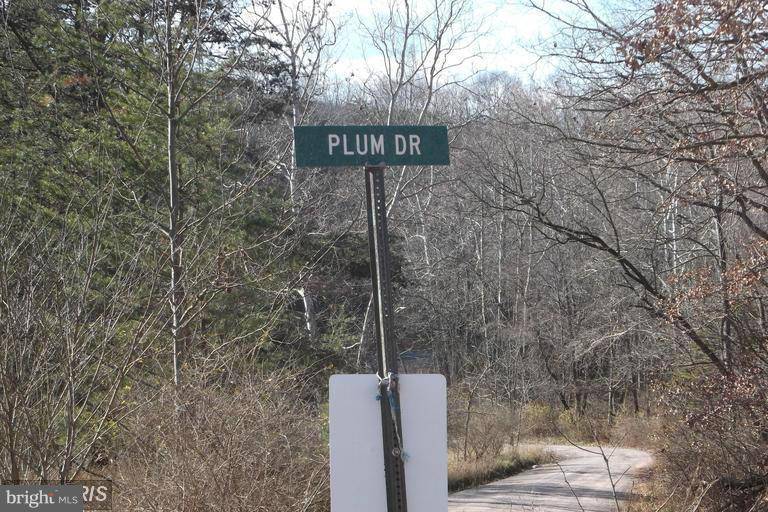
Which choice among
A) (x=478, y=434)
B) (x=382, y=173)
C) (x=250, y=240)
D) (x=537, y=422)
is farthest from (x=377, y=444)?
(x=537, y=422)

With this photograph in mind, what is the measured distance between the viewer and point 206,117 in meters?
14.5

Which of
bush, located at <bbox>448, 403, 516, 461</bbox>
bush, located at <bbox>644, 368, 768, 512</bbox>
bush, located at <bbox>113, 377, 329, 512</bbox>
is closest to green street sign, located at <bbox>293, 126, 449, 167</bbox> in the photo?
bush, located at <bbox>113, 377, 329, 512</bbox>

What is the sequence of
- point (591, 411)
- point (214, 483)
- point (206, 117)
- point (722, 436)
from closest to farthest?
1. point (214, 483)
2. point (722, 436)
3. point (206, 117)
4. point (591, 411)

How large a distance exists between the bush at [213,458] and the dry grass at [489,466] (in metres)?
13.2

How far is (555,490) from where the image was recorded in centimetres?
1817

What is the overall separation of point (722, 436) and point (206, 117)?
8818 mm

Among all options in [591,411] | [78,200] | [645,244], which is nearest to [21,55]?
[78,200]

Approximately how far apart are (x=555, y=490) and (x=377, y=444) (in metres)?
15.8

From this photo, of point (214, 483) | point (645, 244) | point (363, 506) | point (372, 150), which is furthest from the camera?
point (645, 244)

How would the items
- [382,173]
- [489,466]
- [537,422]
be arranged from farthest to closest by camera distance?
[537,422] < [489,466] < [382,173]

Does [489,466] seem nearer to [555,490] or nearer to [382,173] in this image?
[555,490]

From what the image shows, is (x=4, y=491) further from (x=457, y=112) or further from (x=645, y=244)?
(x=457, y=112)

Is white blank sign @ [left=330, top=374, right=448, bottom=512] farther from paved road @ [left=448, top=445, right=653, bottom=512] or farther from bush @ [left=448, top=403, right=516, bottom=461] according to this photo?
bush @ [left=448, top=403, right=516, bottom=461]

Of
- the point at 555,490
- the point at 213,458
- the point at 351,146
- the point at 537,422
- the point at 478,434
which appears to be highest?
the point at 351,146
